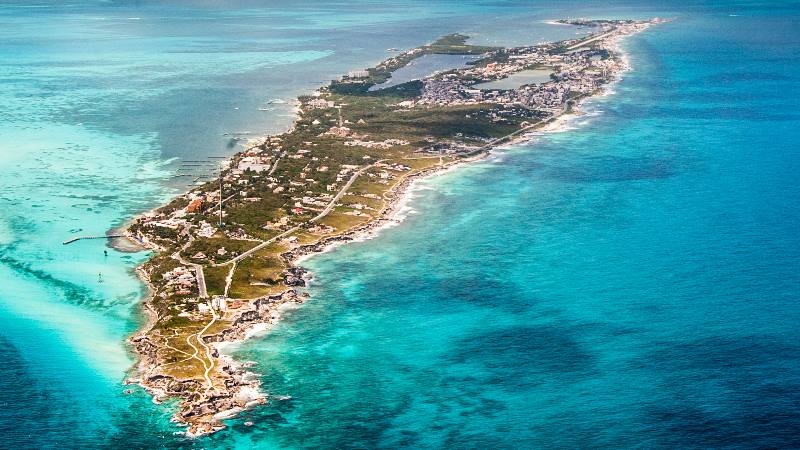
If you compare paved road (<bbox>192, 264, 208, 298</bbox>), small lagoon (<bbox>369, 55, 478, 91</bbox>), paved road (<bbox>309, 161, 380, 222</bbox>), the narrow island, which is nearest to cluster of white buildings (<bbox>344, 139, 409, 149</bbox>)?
the narrow island

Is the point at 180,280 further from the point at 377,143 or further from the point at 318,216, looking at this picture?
the point at 377,143

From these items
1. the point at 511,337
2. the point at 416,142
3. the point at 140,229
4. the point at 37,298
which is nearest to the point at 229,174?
the point at 140,229

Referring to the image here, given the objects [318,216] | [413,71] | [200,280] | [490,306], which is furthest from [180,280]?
[413,71]

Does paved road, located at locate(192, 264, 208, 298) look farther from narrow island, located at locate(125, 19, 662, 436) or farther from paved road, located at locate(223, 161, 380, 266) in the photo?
paved road, located at locate(223, 161, 380, 266)

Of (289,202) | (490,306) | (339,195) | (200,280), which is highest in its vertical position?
(289,202)

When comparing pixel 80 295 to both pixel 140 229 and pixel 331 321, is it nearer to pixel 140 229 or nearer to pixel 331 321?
pixel 140 229

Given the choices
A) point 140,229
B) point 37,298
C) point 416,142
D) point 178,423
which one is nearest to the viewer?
point 178,423
